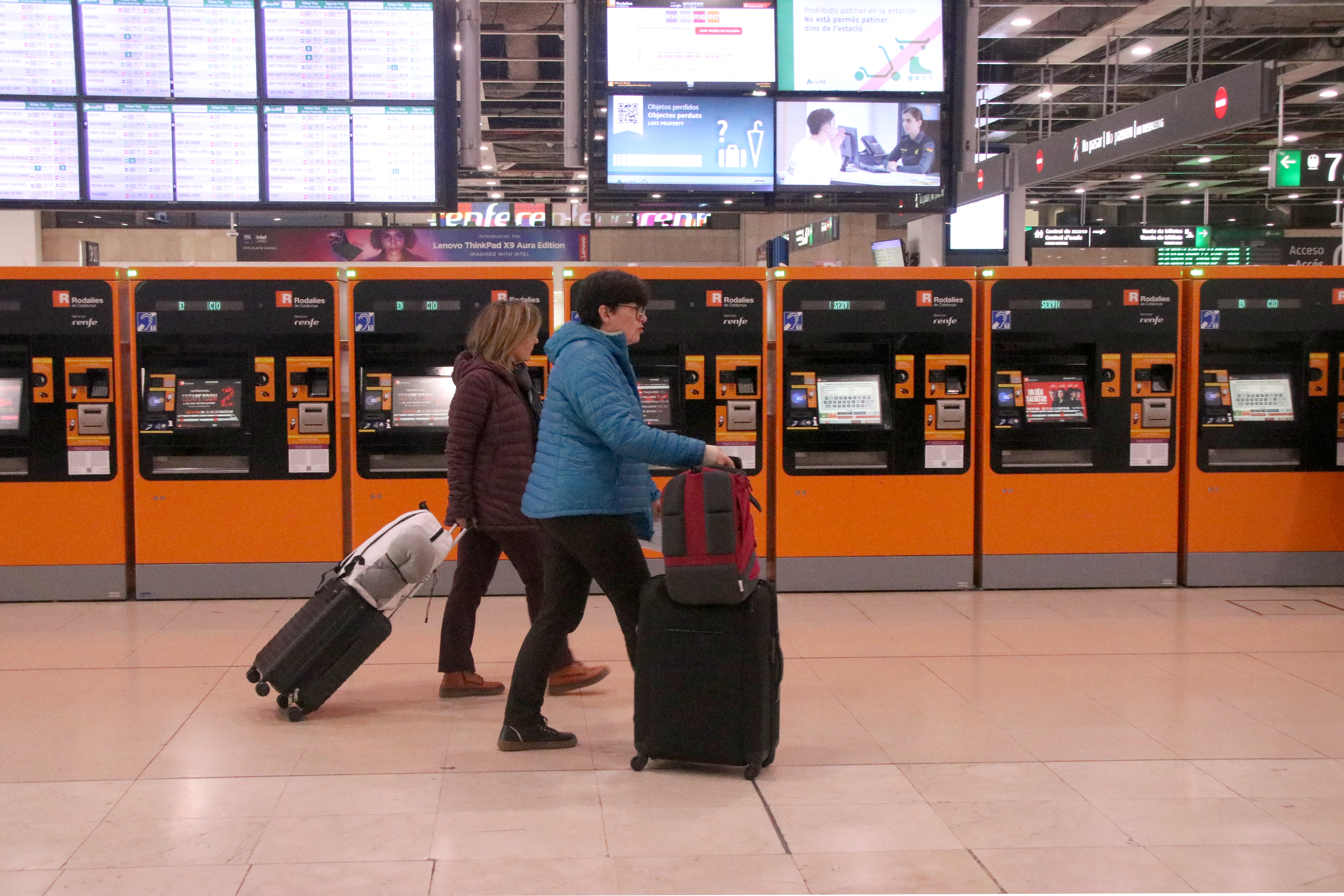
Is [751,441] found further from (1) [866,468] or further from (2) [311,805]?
(2) [311,805]

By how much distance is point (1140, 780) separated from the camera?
347 centimetres

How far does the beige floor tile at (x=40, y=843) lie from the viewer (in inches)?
113

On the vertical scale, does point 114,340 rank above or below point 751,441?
above

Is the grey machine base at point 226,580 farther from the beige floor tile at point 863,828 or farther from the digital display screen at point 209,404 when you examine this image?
the beige floor tile at point 863,828

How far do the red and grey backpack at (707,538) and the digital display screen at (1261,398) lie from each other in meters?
4.48

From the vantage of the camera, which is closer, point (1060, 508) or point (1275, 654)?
point (1275, 654)

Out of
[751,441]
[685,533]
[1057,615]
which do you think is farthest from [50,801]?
[1057,615]

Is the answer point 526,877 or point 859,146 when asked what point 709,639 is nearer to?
point 526,877

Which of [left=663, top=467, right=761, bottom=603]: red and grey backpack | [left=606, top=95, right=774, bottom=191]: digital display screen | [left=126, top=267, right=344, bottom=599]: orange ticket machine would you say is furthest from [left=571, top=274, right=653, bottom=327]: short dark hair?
[left=126, top=267, right=344, bottom=599]: orange ticket machine

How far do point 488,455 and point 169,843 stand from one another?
1718 millimetres

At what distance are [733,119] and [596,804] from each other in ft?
12.7

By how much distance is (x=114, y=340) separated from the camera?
6.21m

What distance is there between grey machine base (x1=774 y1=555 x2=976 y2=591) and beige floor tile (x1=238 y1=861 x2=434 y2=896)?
3851 millimetres

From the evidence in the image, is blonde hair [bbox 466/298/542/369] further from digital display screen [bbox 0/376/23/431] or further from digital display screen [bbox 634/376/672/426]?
digital display screen [bbox 0/376/23/431]
